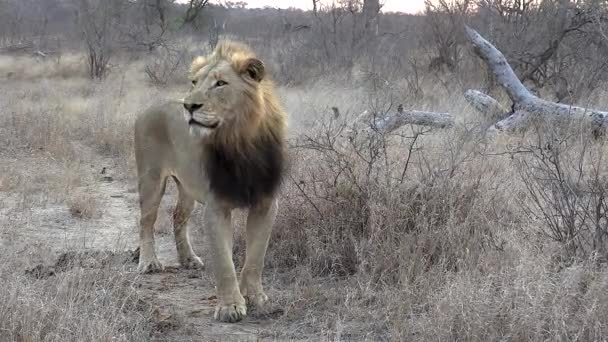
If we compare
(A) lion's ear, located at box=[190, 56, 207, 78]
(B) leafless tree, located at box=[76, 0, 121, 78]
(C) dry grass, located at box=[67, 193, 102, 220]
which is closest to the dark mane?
(A) lion's ear, located at box=[190, 56, 207, 78]

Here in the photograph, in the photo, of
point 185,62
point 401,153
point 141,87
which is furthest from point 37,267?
point 185,62

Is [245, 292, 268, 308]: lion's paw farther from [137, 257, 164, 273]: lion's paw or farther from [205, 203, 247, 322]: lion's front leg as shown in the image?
[137, 257, 164, 273]: lion's paw

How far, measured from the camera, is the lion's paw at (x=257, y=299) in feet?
14.1

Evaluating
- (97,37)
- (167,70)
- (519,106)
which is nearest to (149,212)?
(519,106)

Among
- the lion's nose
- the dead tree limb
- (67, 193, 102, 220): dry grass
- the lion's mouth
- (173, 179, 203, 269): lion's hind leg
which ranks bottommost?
(67, 193, 102, 220): dry grass

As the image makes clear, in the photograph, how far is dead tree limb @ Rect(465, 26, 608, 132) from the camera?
26.5ft

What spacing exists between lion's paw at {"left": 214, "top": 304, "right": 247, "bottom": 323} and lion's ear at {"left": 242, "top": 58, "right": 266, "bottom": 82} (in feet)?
4.38

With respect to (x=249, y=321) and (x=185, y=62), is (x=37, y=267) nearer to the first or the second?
(x=249, y=321)

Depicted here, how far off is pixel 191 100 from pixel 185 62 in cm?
1644

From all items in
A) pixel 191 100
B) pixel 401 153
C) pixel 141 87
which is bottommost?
pixel 141 87

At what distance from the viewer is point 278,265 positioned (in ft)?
17.1

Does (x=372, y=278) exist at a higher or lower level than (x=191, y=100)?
lower

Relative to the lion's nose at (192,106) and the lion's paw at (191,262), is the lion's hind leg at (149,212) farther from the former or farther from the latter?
the lion's nose at (192,106)

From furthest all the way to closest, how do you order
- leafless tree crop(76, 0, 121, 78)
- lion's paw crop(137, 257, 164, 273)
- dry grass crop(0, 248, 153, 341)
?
1. leafless tree crop(76, 0, 121, 78)
2. lion's paw crop(137, 257, 164, 273)
3. dry grass crop(0, 248, 153, 341)
